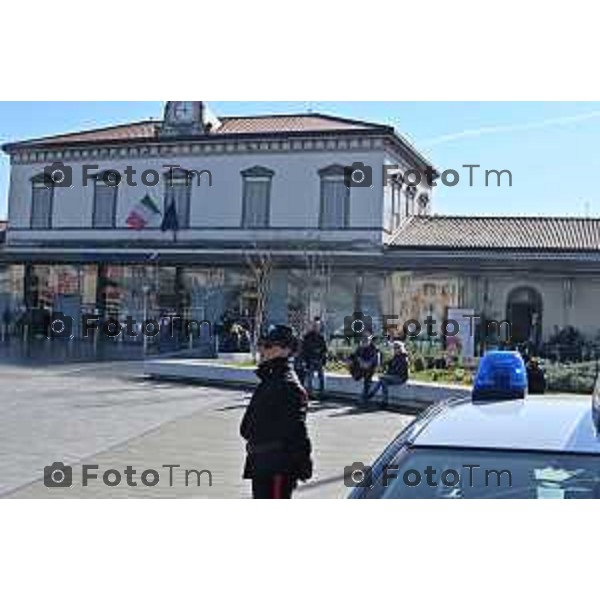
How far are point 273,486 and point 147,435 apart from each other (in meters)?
6.31

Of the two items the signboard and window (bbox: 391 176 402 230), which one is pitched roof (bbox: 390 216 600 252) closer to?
window (bbox: 391 176 402 230)

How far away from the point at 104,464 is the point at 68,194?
2622cm

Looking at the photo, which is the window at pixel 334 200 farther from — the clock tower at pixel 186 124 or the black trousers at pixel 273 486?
the black trousers at pixel 273 486

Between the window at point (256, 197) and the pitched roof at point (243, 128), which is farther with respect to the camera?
the window at point (256, 197)

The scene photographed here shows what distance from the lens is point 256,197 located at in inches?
1304

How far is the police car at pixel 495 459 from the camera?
12.2 ft

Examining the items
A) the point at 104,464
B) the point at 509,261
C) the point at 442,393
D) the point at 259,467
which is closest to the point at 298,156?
the point at 509,261

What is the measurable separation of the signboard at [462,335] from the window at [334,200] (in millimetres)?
5513

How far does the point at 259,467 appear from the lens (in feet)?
17.9

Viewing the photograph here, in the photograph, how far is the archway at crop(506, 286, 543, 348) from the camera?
29.3 metres

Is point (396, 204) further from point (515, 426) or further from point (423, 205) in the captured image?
point (515, 426)

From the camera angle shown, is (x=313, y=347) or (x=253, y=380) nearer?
(x=313, y=347)

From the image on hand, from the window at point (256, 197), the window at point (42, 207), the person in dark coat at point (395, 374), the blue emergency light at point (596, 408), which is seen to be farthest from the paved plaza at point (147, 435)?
the window at point (256, 197)

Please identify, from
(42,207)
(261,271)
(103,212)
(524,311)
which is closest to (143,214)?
(103,212)
